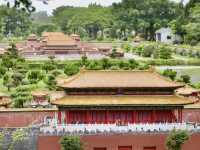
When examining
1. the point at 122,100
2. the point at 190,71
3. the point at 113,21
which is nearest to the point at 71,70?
the point at 190,71

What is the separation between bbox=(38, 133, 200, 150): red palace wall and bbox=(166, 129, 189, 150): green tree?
0.62 meters

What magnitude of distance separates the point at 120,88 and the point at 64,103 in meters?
2.52

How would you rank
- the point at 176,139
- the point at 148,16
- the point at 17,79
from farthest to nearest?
the point at 148,16 → the point at 17,79 → the point at 176,139

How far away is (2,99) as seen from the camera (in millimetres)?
31266

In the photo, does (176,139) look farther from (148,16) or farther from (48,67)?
(148,16)

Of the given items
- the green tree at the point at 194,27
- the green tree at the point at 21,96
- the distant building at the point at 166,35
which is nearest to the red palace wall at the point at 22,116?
the green tree at the point at 21,96

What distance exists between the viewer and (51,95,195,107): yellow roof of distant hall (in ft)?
73.3

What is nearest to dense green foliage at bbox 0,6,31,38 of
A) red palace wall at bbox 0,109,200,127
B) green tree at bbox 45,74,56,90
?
green tree at bbox 45,74,56,90

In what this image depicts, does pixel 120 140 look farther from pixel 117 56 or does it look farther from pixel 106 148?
pixel 117 56

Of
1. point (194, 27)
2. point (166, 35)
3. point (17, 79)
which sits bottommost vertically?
point (17, 79)

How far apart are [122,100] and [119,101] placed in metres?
0.16

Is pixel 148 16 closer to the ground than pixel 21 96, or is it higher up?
higher up

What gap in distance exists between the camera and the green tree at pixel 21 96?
30697 mm

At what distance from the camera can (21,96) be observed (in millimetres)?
35438
